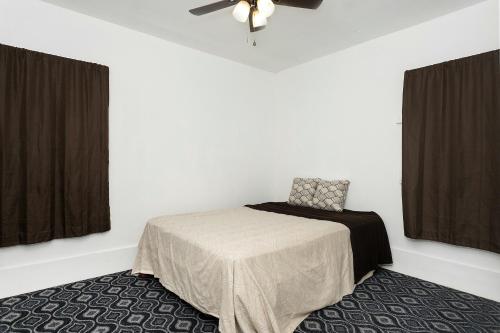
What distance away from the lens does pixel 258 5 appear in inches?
74.7

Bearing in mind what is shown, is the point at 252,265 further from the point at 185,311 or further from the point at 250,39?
the point at 250,39

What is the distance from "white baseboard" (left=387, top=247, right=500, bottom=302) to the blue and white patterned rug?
94 millimetres

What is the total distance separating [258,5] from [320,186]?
2.24m

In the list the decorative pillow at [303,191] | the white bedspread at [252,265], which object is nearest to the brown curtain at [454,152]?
the white bedspread at [252,265]

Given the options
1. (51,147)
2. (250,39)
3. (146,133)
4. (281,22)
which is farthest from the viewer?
(250,39)

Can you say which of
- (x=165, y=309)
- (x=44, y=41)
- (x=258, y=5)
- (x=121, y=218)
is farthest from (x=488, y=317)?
(x=44, y=41)

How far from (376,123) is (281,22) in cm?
152

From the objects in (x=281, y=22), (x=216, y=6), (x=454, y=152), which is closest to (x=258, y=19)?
(x=216, y=6)

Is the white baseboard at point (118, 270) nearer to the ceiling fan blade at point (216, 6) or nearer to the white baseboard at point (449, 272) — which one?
the white baseboard at point (449, 272)

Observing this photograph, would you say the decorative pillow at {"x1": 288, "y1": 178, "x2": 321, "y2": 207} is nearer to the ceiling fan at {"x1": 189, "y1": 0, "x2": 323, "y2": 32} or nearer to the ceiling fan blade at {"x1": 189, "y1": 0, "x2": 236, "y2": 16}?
the ceiling fan at {"x1": 189, "y1": 0, "x2": 323, "y2": 32}

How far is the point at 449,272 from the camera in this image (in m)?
2.64

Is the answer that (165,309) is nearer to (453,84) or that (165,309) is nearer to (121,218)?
(121,218)

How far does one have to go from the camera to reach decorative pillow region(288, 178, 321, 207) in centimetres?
357

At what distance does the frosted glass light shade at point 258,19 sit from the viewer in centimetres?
204
